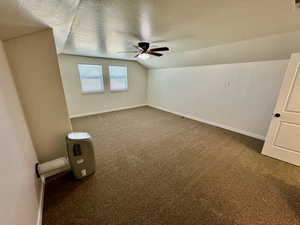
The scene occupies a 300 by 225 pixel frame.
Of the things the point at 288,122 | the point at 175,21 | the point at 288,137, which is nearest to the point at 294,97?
the point at 288,122

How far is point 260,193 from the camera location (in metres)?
1.65

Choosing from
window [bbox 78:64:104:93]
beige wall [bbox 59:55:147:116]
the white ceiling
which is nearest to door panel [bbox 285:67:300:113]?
the white ceiling

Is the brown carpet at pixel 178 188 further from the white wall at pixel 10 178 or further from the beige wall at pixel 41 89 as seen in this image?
the beige wall at pixel 41 89

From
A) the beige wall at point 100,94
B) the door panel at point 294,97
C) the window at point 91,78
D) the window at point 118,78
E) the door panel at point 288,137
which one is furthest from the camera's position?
the window at point 118,78

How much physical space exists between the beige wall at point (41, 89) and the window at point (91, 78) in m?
3.12

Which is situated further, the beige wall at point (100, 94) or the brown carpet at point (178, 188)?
the beige wall at point (100, 94)

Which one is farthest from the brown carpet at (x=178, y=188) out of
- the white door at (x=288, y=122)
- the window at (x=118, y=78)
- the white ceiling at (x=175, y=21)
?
the window at (x=118, y=78)

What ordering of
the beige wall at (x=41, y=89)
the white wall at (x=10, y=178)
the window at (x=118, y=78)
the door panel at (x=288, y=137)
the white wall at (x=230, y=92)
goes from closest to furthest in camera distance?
the white wall at (x=10, y=178) → the beige wall at (x=41, y=89) → the door panel at (x=288, y=137) → the white wall at (x=230, y=92) → the window at (x=118, y=78)

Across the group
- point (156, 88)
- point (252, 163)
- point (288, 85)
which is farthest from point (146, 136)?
point (156, 88)

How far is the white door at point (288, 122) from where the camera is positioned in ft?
6.50

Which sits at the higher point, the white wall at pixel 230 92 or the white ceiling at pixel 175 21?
the white ceiling at pixel 175 21

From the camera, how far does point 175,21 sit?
180 centimetres

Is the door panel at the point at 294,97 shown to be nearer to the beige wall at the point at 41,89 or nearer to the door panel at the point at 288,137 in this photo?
the door panel at the point at 288,137

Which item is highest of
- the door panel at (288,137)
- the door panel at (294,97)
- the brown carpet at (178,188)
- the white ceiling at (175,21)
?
the white ceiling at (175,21)
